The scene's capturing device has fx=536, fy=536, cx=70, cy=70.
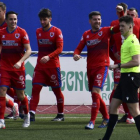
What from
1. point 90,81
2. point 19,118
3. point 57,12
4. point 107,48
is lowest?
point 19,118

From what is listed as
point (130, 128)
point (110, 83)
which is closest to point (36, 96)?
point (130, 128)

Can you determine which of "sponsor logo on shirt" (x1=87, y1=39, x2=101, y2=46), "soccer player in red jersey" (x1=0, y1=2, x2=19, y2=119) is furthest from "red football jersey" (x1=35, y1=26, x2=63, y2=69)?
"sponsor logo on shirt" (x1=87, y1=39, x2=101, y2=46)

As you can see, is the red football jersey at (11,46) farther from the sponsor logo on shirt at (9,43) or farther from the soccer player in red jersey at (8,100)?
the soccer player in red jersey at (8,100)

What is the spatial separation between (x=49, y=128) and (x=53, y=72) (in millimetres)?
1644

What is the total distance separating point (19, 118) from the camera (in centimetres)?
1239

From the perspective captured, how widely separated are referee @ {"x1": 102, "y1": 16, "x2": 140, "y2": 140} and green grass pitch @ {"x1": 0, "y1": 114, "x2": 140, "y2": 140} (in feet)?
3.16

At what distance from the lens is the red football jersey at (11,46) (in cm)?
1022

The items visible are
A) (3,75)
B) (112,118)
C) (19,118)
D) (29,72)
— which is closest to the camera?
(112,118)

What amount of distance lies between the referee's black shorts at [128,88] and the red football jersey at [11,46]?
9.33 ft

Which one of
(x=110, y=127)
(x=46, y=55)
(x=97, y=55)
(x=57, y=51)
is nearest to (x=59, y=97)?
(x=46, y=55)

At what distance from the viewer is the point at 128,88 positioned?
786 centimetres

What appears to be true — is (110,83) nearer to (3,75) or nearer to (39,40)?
(39,40)

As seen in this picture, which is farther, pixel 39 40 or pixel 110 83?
pixel 110 83

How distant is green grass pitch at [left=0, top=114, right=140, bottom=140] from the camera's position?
29.0 feet
